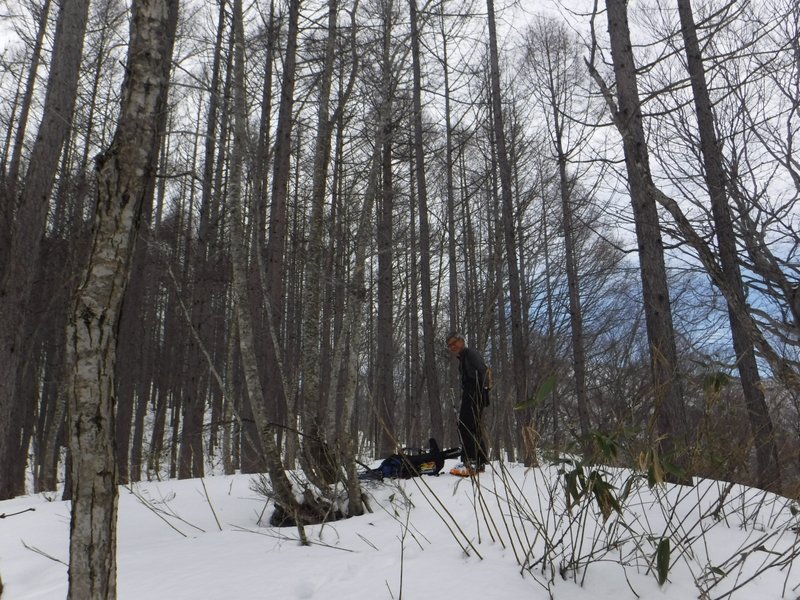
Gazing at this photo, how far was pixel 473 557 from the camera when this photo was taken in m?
2.70

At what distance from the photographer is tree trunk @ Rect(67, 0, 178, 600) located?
5.39 ft

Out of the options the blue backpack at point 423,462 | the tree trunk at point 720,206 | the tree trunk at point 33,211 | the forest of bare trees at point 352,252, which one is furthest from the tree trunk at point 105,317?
the tree trunk at point 720,206

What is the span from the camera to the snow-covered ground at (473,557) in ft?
A: 7.63

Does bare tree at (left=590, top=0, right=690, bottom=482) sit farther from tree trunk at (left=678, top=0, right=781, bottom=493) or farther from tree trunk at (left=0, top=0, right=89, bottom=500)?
tree trunk at (left=0, top=0, right=89, bottom=500)

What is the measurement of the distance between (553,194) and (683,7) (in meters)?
6.37

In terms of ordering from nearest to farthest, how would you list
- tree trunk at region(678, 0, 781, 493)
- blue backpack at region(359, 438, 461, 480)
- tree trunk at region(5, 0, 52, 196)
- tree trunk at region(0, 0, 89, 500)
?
1. blue backpack at region(359, 438, 461, 480)
2. tree trunk at region(0, 0, 89, 500)
3. tree trunk at region(678, 0, 781, 493)
4. tree trunk at region(5, 0, 52, 196)

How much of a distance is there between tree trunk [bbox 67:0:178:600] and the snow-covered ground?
29 cm

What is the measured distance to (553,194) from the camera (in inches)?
567

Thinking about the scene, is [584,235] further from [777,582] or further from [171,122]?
[777,582]


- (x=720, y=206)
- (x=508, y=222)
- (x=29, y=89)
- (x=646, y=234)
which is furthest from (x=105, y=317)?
(x=29, y=89)

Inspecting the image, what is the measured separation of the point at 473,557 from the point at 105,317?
6.90ft

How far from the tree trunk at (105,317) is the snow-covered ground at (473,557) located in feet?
0.95

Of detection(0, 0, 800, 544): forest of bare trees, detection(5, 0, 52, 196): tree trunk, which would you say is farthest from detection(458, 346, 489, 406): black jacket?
detection(5, 0, 52, 196): tree trunk

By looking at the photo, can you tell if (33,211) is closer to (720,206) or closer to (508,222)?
(508,222)
